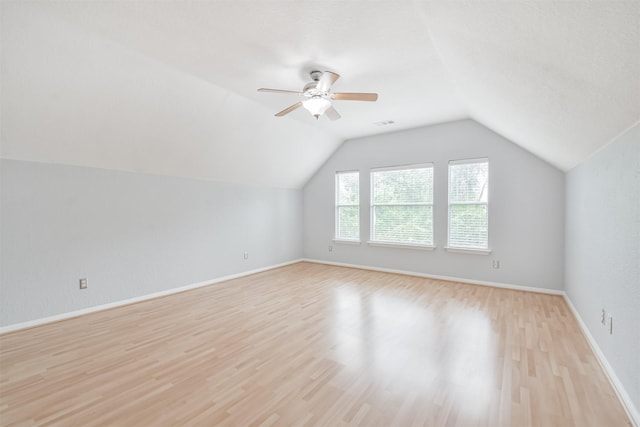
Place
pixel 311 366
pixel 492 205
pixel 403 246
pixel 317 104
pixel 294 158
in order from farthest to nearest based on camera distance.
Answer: pixel 294 158 → pixel 403 246 → pixel 492 205 → pixel 317 104 → pixel 311 366

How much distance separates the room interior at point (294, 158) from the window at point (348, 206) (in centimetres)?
29

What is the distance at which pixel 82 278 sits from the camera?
11.5 feet

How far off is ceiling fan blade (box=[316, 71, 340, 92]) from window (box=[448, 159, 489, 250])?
10.4 feet

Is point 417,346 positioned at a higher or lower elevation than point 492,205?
lower

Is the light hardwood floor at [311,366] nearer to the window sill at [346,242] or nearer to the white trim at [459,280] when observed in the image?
the white trim at [459,280]

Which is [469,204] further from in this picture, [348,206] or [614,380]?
[614,380]

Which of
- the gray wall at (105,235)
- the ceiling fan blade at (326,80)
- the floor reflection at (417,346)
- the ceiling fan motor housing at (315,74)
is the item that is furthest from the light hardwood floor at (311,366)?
the ceiling fan motor housing at (315,74)

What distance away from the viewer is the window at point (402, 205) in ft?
17.3

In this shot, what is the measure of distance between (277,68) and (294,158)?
2.81m

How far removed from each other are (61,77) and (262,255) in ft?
13.7

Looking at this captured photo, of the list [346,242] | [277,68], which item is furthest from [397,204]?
[277,68]

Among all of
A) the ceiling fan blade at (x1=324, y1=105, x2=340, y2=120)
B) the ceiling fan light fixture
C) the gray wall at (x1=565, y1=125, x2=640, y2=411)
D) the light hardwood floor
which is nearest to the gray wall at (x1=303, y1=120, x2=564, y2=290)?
the light hardwood floor

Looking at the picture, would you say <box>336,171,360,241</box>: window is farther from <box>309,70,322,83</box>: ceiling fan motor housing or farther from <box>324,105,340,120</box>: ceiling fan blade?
<box>309,70,322,83</box>: ceiling fan motor housing

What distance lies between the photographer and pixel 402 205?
5.57m
